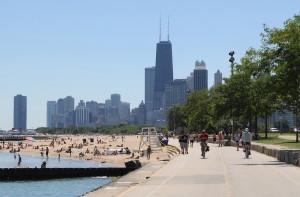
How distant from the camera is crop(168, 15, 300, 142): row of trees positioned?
35.2 meters

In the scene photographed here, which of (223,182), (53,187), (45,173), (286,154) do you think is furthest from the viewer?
(45,173)

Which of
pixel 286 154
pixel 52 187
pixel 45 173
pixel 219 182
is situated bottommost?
pixel 52 187

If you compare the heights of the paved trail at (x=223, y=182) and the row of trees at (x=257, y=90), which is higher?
the row of trees at (x=257, y=90)

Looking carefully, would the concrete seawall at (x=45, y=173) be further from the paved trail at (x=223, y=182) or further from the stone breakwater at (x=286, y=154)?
the paved trail at (x=223, y=182)

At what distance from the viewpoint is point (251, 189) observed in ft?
64.5

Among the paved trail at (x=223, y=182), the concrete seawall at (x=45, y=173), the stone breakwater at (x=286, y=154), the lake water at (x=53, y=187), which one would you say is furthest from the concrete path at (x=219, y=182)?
the concrete seawall at (x=45, y=173)

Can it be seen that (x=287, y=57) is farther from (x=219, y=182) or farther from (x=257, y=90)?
(x=257, y=90)

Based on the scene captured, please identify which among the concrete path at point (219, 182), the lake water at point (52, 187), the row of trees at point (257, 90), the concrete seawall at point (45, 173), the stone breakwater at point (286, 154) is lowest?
the lake water at point (52, 187)

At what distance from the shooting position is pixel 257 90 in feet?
226

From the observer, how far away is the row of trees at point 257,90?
35.2 metres

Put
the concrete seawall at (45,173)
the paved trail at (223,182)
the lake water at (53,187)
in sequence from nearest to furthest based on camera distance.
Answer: the paved trail at (223,182) < the lake water at (53,187) < the concrete seawall at (45,173)

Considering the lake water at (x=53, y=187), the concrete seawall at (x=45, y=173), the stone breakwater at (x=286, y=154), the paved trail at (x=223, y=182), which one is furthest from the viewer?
the concrete seawall at (x=45, y=173)

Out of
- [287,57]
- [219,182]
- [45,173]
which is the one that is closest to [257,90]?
[45,173]

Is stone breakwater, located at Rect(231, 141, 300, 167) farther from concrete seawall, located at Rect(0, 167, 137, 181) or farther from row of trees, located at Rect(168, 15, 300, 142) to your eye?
concrete seawall, located at Rect(0, 167, 137, 181)
